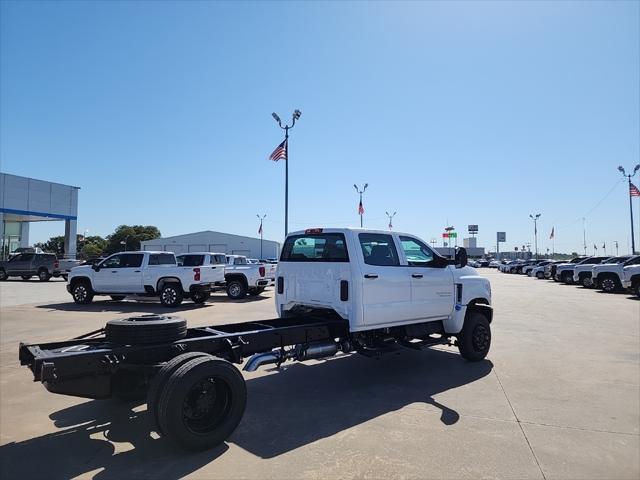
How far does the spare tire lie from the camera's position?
4.33 metres

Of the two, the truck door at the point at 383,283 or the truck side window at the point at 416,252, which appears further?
the truck side window at the point at 416,252

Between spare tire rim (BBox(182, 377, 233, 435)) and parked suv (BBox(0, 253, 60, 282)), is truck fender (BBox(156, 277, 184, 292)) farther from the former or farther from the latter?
parked suv (BBox(0, 253, 60, 282))

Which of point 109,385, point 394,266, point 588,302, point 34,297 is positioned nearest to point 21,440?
point 109,385

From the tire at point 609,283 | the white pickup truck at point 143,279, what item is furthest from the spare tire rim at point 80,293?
the tire at point 609,283

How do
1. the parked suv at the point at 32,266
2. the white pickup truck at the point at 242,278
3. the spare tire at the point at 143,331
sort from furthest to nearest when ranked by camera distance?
the parked suv at the point at 32,266 < the white pickup truck at the point at 242,278 < the spare tire at the point at 143,331

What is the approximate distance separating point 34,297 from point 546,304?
67.5ft

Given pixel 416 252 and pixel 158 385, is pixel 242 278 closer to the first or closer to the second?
pixel 416 252

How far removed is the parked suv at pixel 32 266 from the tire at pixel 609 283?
32.9 meters

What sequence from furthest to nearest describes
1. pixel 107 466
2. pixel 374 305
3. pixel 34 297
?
pixel 34 297 < pixel 374 305 < pixel 107 466

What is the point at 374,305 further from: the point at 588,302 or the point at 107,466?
the point at 588,302

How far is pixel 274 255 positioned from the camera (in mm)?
83750

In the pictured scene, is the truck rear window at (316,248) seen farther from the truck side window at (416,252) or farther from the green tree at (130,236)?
the green tree at (130,236)

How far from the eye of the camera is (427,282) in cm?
680

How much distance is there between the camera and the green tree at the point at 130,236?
3875 inches
